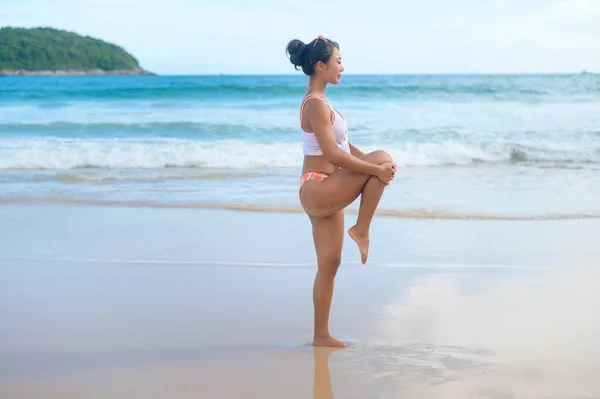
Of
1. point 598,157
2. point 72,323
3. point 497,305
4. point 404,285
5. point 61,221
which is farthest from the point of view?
point 598,157

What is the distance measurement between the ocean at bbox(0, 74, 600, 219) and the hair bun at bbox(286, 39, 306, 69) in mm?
4643

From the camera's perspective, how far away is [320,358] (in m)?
4.25

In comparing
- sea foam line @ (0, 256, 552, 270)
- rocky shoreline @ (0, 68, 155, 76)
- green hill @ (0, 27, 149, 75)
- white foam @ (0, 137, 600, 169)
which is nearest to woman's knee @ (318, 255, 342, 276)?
sea foam line @ (0, 256, 552, 270)

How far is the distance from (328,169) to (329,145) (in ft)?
0.87

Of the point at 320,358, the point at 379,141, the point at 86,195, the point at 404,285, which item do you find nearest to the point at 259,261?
the point at 404,285

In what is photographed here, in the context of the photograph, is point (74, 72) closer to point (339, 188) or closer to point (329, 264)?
point (329, 264)

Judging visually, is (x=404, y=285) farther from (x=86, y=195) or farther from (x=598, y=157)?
(x=598, y=157)

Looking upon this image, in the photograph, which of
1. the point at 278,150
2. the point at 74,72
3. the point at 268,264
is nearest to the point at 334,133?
the point at 268,264

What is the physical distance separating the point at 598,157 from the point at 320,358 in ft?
40.4

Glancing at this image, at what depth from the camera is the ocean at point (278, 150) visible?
9.81m

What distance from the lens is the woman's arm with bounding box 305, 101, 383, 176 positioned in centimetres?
399

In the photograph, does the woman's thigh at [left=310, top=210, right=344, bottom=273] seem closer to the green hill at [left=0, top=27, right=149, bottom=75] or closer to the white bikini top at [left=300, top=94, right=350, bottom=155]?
the white bikini top at [left=300, top=94, right=350, bottom=155]

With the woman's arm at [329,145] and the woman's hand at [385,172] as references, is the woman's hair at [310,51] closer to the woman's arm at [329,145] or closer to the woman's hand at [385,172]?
the woman's arm at [329,145]

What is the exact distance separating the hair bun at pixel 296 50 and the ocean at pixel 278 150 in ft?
15.2
